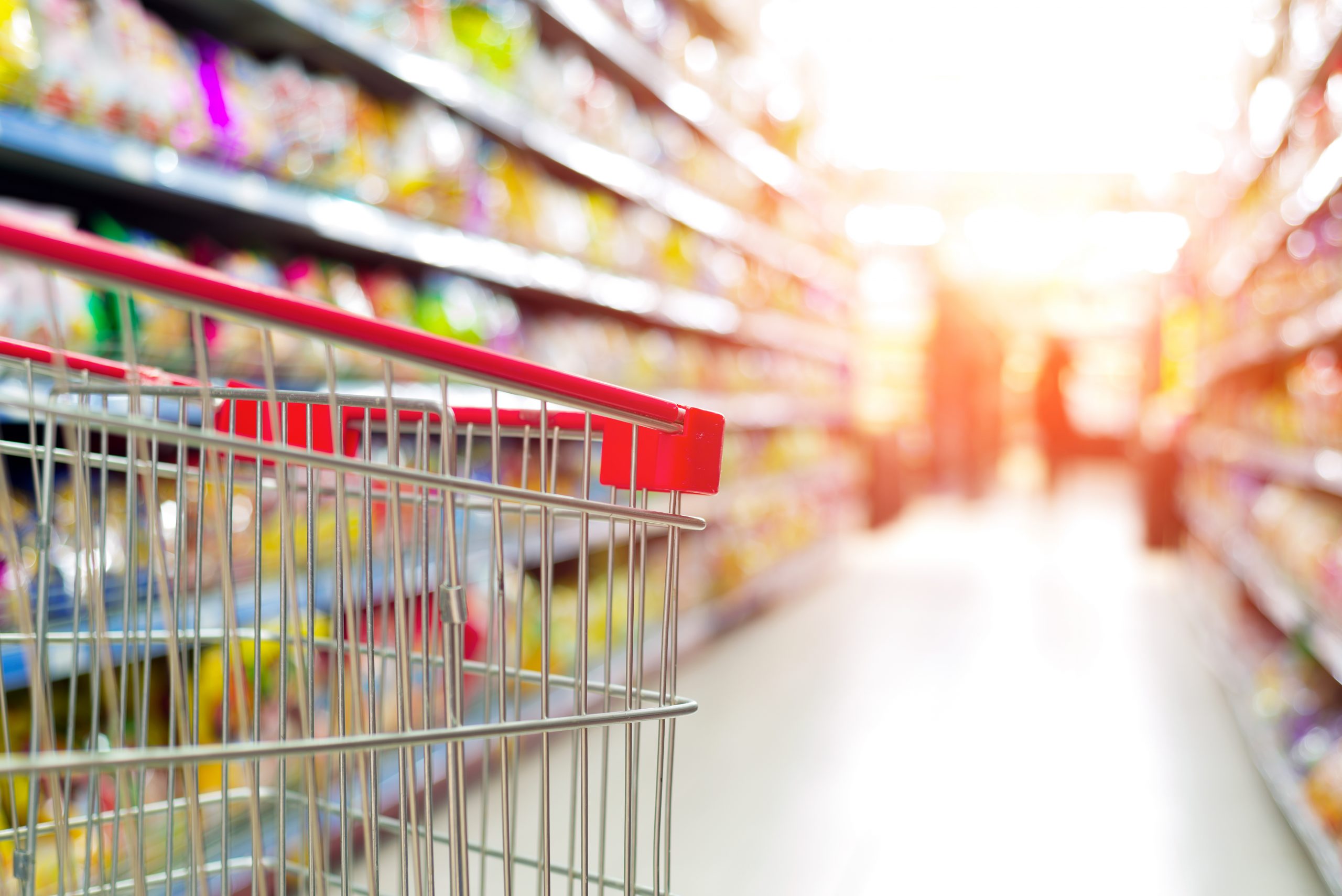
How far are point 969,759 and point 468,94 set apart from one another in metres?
2.08

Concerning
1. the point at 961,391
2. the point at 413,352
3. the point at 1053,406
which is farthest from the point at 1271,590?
the point at 1053,406

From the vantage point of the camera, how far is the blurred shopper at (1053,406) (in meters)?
10.0

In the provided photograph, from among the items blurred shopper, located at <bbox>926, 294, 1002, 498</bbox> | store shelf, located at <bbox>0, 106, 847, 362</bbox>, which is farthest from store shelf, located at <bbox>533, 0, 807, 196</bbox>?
blurred shopper, located at <bbox>926, 294, 1002, 498</bbox>

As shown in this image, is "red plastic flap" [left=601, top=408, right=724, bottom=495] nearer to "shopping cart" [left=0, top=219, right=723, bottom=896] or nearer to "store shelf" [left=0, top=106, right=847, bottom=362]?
"shopping cart" [left=0, top=219, right=723, bottom=896]

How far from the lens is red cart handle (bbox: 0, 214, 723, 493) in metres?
0.62

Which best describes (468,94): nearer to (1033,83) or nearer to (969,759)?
(969,759)

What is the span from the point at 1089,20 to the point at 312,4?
8.45 meters

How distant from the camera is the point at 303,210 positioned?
1.93 meters

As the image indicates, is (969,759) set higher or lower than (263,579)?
lower

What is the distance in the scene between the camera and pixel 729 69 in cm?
461

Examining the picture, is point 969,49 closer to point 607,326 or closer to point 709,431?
point 607,326

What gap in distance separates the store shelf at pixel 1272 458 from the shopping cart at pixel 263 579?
1917mm

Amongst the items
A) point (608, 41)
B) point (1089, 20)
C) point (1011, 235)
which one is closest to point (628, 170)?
point (608, 41)

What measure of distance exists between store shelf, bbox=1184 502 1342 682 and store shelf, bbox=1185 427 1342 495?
0.23 metres
